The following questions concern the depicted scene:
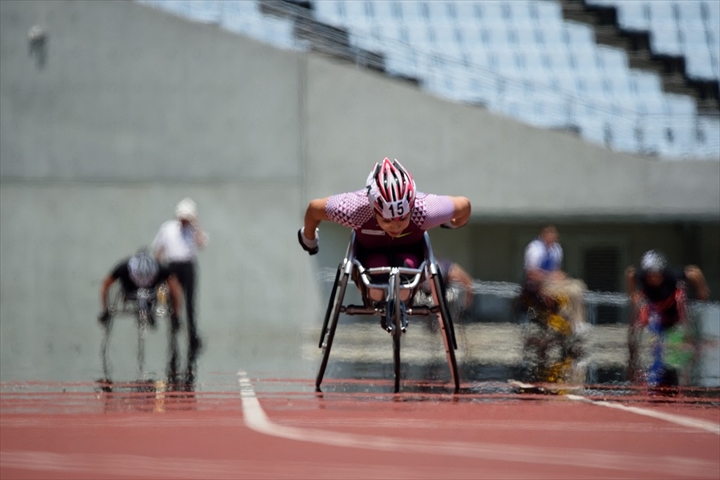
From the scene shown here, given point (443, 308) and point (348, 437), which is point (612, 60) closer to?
point (443, 308)

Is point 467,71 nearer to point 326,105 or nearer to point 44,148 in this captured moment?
point 326,105

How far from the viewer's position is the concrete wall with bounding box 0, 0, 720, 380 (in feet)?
68.3

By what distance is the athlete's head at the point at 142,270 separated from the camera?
13.6 meters

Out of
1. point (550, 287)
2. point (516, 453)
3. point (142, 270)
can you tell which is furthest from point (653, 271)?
point (516, 453)

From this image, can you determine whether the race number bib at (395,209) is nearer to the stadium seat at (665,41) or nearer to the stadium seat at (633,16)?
the stadium seat at (665,41)

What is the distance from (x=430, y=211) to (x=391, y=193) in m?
0.36

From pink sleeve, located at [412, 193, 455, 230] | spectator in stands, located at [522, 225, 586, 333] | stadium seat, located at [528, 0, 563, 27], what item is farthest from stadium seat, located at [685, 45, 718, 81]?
pink sleeve, located at [412, 193, 455, 230]

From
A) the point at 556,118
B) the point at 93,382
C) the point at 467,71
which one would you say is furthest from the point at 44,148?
the point at 93,382

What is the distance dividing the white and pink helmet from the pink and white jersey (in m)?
0.16

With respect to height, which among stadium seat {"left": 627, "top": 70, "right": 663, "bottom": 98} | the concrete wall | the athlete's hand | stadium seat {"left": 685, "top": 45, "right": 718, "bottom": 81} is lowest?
the athlete's hand

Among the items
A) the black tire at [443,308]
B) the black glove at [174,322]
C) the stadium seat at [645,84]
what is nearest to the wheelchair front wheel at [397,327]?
the black tire at [443,308]

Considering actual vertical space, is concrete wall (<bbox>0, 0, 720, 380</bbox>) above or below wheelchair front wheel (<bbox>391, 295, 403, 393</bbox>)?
above

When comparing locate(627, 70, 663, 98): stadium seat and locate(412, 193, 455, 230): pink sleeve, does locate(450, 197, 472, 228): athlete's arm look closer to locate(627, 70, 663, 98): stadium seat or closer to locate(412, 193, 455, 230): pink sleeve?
locate(412, 193, 455, 230): pink sleeve

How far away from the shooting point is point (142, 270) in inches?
535
